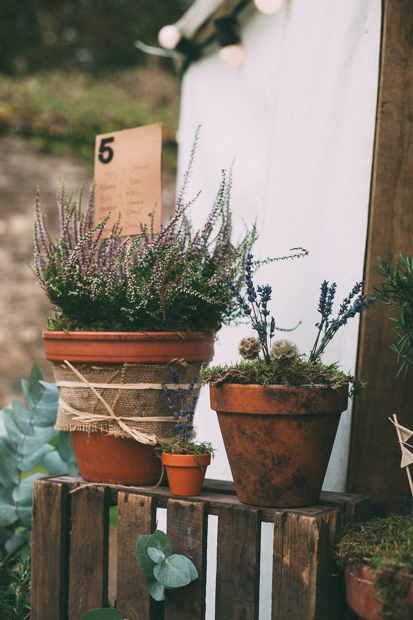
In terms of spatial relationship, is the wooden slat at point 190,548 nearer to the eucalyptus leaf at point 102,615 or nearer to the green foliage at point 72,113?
the eucalyptus leaf at point 102,615

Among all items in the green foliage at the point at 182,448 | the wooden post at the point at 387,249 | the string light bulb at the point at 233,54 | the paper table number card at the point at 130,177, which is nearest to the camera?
the green foliage at the point at 182,448

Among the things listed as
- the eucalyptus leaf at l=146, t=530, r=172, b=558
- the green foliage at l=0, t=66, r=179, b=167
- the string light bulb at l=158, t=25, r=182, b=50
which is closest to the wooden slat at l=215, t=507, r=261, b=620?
the eucalyptus leaf at l=146, t=530, r=172, b=558

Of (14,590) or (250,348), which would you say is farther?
(14,590)

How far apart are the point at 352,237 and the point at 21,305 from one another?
4.31m

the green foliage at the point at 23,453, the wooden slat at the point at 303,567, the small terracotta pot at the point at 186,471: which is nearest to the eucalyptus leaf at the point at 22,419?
the green foliage at the point at 23,453

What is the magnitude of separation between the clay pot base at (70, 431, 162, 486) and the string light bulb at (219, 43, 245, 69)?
154cm

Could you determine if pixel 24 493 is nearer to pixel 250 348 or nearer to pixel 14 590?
pixel 14 590

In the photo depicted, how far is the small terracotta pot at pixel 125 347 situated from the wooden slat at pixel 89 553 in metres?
0.32

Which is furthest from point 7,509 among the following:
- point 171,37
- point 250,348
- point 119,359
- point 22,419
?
point 171,37

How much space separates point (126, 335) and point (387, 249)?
699mm

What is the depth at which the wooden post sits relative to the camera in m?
1.37

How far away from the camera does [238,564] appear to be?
3.67 ft

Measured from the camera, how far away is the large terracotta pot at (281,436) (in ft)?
3.55

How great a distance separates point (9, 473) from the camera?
70.1 inches
